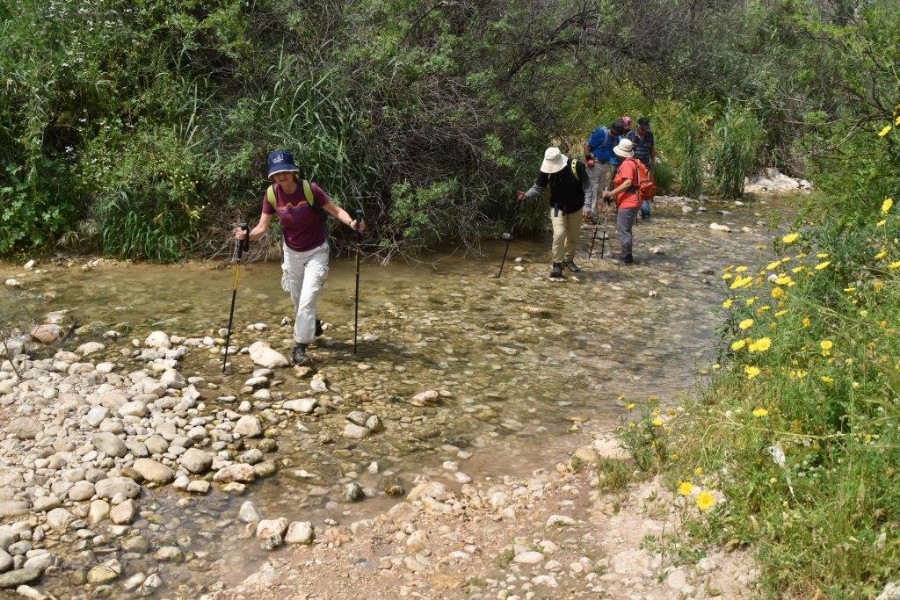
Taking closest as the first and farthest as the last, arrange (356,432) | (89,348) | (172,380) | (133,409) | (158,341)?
(133,409), (356,432), (172,380), (89,348), (158,341)

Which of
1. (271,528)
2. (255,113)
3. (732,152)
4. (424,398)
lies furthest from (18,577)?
(732,152)

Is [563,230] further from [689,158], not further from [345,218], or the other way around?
[689,158]

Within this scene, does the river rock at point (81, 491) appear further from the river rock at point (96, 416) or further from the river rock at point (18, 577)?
the river rock at point (96, 416)

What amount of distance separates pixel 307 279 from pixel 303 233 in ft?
1.45

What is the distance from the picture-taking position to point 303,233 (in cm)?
774

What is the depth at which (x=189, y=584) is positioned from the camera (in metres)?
4.61

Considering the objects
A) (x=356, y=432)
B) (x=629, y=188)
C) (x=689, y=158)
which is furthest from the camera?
(x=689, y=158)

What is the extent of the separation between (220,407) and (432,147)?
20.6 ft

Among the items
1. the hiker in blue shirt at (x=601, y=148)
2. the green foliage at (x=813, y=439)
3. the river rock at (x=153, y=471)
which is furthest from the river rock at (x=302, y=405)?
the hiker in blue shirt at (x=601, y=148)

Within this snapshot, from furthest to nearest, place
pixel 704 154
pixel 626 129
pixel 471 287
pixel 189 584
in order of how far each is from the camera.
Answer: pixel 704 154
pixel 626 129
pixel 471 287
pixel 189 584

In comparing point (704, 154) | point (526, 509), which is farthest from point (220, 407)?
point (704, 154)

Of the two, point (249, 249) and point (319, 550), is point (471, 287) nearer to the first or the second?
point (249, 249)

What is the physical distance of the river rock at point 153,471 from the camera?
5609mm

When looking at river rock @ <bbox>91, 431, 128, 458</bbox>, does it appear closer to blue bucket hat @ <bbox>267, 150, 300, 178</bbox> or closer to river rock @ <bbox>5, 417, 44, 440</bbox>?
river rock @ <bbox>5, 417, 44, 440</bbox>
